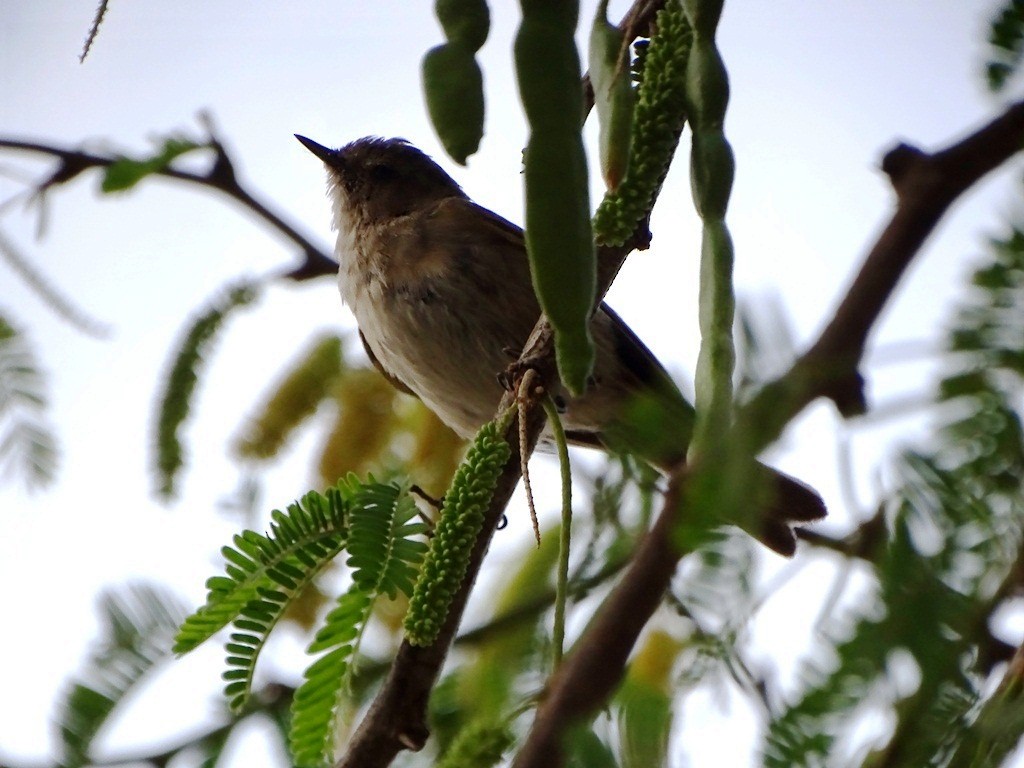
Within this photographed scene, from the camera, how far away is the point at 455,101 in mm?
1289

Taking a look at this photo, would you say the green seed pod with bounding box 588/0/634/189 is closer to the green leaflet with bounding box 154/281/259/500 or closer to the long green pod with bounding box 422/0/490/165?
the long green pod with bounding box 422/0/490/165

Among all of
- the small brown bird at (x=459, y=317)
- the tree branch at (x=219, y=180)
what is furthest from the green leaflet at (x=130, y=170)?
the small brown bird at (x=459, y=317)

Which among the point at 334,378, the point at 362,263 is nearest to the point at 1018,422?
the point at 334,378

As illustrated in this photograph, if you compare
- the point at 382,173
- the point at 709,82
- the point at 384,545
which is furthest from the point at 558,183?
the point at 382,173

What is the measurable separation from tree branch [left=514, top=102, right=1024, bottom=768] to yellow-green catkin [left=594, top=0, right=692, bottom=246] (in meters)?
0.29

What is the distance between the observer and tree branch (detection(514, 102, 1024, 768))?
130 centimetres

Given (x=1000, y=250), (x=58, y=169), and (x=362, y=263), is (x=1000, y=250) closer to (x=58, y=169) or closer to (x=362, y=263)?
(x=58, y=169)

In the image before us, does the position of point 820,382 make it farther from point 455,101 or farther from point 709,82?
point 455,101

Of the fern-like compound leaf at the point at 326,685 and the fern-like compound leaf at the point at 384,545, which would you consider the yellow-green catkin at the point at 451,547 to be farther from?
the fern-like compound leaf at the point at 326,685

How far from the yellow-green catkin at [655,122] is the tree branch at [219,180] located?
151cm

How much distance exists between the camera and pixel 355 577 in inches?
84.0

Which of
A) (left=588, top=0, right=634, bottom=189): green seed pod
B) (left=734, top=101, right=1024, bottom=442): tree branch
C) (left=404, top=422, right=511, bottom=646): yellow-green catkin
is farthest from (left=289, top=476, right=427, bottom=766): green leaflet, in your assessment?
(left=734, top=101, right=1024, bottom=442): tree branch

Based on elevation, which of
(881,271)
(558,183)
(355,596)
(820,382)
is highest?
(558,183)

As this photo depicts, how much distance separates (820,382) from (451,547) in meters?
0.75
